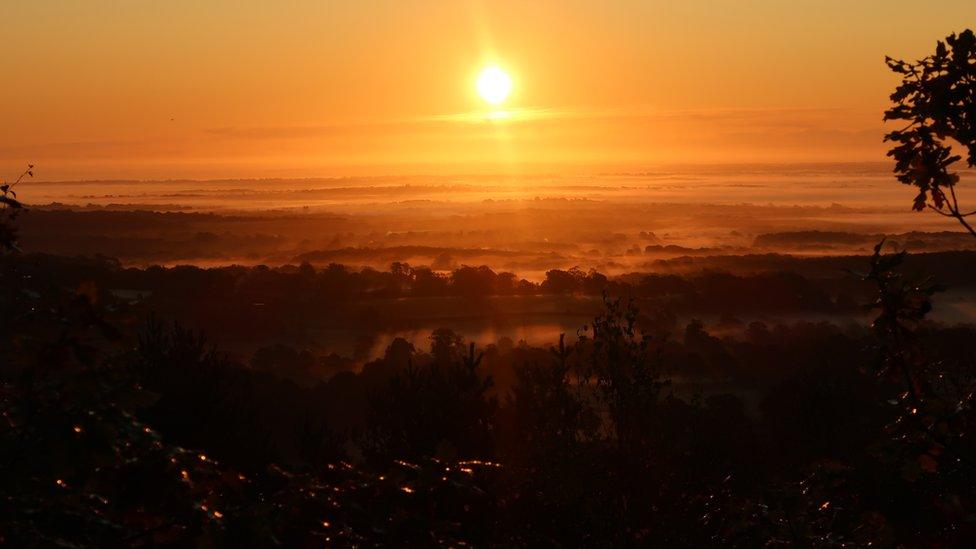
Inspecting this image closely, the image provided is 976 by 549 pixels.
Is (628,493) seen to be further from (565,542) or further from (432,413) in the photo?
(432,413)

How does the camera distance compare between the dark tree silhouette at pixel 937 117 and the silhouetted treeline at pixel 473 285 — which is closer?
the dark tree silhouette at pixel 937 117

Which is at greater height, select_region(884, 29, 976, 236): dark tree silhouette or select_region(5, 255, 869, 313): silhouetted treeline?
select_region(884, 29, 976, 236): dark tree silhouette

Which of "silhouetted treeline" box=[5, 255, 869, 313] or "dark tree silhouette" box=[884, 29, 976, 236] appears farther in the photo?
"silhouetted treeline" box=[5, 255, 869, 313]

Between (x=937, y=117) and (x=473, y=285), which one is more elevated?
(x=937, y=117)

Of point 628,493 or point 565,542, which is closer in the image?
point 565,542

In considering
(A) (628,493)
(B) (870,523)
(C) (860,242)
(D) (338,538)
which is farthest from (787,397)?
(C) (860,242)

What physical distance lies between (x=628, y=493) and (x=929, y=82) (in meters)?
6.30

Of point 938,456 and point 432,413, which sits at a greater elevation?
point 938,456

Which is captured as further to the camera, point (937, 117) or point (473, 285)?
point (473, 285)

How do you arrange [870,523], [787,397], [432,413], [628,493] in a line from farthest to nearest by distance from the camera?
[787,397]
[432,413]
[628,493]
[870,523]

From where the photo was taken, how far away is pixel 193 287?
69500 mm

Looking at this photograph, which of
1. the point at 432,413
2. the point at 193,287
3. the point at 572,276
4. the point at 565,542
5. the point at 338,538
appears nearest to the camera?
the point at 338,538

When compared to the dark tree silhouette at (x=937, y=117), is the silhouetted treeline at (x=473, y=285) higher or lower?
lower

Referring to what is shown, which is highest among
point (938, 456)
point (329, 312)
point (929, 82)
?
point (929, 82)
